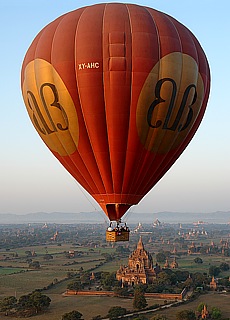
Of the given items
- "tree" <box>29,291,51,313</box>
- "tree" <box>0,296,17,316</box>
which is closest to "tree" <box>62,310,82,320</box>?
"tree" <box>29,291,51,313</box>

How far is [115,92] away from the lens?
11742 mm

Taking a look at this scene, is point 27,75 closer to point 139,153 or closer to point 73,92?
point 73,92

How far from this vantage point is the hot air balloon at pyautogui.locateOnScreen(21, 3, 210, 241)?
11.7 m

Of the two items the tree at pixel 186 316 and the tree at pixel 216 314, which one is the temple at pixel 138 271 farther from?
the tree at pixel 186 316

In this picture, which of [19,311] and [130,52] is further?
[19,311]

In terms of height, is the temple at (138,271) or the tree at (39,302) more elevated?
the temple at (138,271)

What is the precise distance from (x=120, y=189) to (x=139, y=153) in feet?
3.39

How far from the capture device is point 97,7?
12336 mm

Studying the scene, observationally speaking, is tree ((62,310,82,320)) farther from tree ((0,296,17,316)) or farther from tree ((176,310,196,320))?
tree ((176,310,196,320))

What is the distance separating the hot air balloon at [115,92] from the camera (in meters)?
11.7

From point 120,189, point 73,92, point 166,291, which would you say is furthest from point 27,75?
point 166,291

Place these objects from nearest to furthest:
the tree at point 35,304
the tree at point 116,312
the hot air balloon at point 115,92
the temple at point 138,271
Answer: the hot air balloon at point 115,92 < the tree at point 116,312 < the tree at point 35,304 < the temple at point 138,271

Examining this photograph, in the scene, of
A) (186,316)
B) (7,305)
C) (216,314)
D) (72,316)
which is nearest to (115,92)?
(72,316)

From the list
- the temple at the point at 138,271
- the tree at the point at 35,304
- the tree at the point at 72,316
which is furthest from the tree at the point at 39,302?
the temple at the point at 138,271
